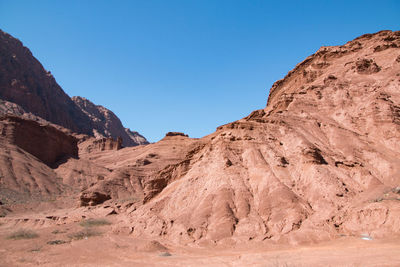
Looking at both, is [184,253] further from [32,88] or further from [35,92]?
[32,88]

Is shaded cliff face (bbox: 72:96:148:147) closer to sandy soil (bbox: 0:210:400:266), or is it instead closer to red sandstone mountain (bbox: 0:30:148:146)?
red sandstone mountain (bbox: 0:30:148:146)

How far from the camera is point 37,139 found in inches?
2285

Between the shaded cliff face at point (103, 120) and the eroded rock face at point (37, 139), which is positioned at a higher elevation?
the shaded cliff face at point (103, 120)

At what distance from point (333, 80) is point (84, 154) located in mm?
74669

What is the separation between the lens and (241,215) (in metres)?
16.8

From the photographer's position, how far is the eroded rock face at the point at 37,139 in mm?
53156

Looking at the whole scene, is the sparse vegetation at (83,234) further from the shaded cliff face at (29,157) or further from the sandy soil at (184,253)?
the shaded cliff face at (29,157)

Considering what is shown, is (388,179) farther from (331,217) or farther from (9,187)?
(9,187)

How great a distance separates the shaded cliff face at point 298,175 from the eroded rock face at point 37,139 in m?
42.7

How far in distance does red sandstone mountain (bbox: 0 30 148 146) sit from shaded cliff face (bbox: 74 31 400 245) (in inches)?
3153

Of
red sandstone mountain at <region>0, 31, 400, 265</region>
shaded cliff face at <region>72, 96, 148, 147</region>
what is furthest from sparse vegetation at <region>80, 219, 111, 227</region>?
shaded cliff face at <region>72, 96, 148, 147</region>

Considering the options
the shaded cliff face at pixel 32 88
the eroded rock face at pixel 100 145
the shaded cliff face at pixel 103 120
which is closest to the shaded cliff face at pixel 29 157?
the eroded rock face at pixel 100 145

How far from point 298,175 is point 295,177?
0.26m

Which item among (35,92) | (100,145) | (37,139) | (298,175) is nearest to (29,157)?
(37,139)
